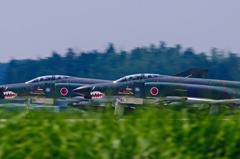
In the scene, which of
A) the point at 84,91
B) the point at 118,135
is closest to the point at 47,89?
the point at 84,91

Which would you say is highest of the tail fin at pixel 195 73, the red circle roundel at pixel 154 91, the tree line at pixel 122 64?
the tree line at pixel 122 64

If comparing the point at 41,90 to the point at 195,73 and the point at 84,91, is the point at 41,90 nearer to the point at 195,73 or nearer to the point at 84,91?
the point at 84,91

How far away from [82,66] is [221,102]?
58276mm

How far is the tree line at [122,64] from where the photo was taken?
7338 centimetres

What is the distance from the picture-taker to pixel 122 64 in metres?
83.8

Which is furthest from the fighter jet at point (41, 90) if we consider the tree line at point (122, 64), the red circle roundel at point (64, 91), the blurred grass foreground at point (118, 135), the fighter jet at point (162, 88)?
the tree line at point (122, 64)

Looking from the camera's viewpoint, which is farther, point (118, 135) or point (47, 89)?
point (47, 89)

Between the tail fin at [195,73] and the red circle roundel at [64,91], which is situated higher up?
the tail fin at [195,73]

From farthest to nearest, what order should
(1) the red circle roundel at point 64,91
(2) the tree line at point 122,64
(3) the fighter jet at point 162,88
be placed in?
1. (2) the tree line at point 122,64
2. (1) the red circle roundel at point 64,91
3. (3) the fighter jet at point 162,88

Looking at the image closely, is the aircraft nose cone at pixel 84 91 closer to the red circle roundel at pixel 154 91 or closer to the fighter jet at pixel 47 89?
the fighter jet at pixel 47 89

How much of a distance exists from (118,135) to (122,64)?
79244 mm

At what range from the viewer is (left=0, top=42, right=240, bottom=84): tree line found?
241ft

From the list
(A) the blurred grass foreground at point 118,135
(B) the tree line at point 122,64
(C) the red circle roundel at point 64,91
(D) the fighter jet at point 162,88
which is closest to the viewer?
(A) the blurred grass foreground at point 118,135

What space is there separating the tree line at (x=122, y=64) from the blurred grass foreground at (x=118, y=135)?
66.3 m
